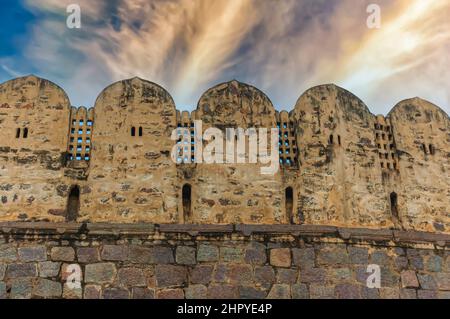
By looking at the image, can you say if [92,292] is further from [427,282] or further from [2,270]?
[427,282]

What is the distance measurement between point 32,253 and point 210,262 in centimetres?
214

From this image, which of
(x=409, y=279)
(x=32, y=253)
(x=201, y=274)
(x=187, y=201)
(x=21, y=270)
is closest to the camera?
(x=21, y=270)

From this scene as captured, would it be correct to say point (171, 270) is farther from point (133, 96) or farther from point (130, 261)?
point (133, 96)

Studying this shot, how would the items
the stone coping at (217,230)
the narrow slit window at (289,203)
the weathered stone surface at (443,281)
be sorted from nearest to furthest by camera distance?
1. the stone coping at (217,230)
2. the weathered stone surface at (443,281)
3. the narrow slit window at (289,203)

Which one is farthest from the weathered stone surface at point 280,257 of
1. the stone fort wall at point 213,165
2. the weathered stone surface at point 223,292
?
the stone fort wall at point 213,165

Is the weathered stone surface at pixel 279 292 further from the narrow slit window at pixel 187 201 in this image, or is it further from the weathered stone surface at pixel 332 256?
the narrow slit window at pixel 187 201

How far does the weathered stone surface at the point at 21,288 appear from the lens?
8031 mm

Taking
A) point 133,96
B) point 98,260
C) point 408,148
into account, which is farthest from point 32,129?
point 408,148

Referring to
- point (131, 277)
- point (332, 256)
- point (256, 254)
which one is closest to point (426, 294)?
point (332, 256)

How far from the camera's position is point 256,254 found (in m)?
8.59

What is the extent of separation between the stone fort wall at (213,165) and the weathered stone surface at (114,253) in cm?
88

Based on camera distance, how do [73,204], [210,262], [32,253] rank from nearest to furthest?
[32,253] → [210,262] → [73,204]

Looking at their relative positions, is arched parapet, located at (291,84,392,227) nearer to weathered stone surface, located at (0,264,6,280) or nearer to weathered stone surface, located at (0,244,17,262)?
weathered stone surface, located at (0,244,17,262)
